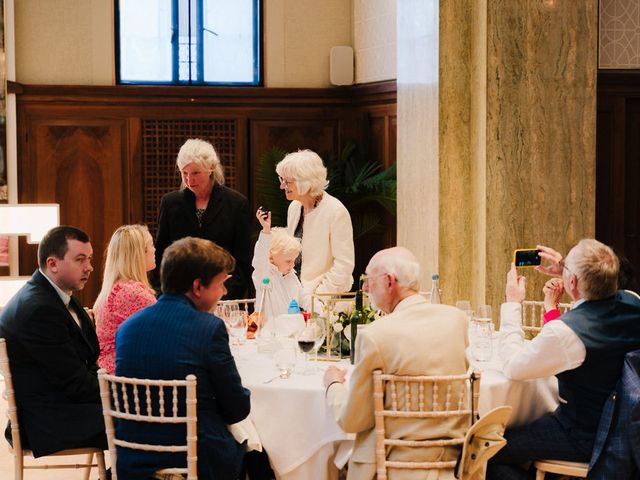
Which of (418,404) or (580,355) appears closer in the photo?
(418,404)

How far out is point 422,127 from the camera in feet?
22.9

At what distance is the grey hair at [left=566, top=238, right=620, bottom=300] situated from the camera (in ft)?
12.8

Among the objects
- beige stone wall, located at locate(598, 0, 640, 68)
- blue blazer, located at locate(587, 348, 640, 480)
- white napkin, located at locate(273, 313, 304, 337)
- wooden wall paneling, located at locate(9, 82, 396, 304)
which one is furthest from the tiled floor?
beige stone wall, located at locate(598, 0, 640, 68)

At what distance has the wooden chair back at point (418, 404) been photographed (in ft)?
11.3

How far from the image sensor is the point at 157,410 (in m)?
3.62

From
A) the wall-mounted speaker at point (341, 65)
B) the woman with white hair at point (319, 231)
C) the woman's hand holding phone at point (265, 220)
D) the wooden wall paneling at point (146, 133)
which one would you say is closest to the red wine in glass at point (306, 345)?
the woman's hand holding phone at point (265, 220)

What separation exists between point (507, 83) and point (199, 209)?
220 centimetres

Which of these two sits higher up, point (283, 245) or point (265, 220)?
point (265, 220)

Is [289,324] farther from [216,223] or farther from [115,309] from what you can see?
[216,223]

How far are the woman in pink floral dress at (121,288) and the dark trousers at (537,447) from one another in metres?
1.71

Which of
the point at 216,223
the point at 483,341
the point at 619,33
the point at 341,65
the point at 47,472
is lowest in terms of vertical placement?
the point at 47,472

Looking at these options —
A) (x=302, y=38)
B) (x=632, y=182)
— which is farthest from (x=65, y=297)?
(x=632, y=182)

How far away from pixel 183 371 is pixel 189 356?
0.06 metres

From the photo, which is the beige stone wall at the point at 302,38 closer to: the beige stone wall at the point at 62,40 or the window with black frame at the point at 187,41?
the window with black frame at the point at 187,41
